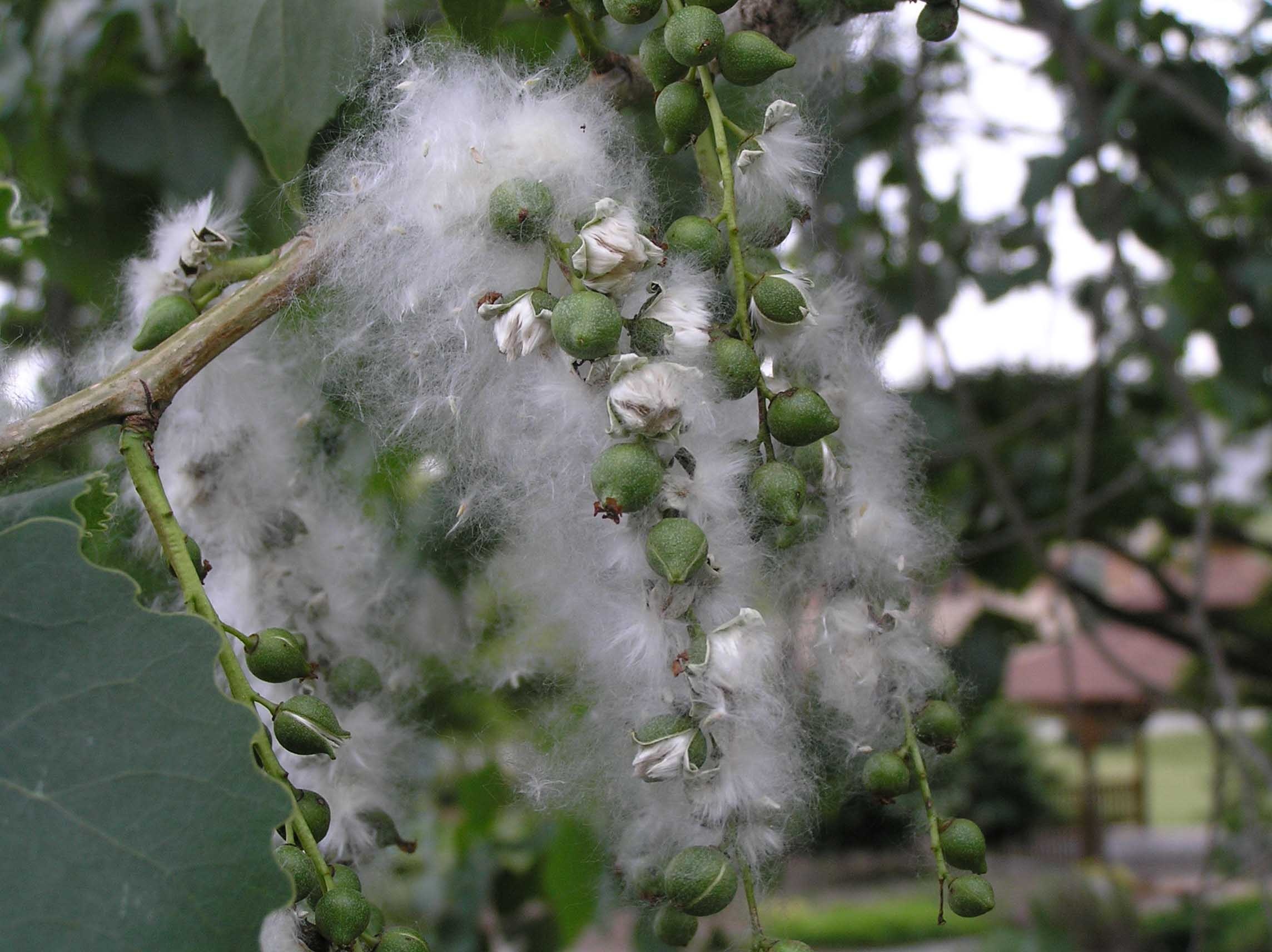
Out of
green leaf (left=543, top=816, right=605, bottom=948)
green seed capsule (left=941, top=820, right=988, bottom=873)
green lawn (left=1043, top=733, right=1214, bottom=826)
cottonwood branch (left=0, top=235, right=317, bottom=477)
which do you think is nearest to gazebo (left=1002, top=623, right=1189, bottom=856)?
green lawn (left=1043, top=733, right=1214, bottom=826)

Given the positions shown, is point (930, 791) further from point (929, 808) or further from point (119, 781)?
point (119, 781)

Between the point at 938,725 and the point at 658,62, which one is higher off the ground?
the point at 658,62

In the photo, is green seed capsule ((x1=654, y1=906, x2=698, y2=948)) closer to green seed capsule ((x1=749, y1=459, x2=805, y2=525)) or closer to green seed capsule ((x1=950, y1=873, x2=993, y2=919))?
green seed capsule ((x1=950, y1=873, x2=993, y2=919))

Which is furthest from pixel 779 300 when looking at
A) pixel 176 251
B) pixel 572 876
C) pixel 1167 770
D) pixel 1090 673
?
pixel 1167 770

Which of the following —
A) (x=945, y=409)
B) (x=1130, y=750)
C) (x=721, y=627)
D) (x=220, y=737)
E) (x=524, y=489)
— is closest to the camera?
(x=220, y=737)

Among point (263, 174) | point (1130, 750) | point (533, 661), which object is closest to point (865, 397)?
point (533, 661)

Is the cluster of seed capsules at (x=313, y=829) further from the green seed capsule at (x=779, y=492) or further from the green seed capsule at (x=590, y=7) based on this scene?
the green seed capsule at (x=590, y=7)

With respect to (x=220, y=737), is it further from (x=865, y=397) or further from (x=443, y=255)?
(x=865, y=397)
